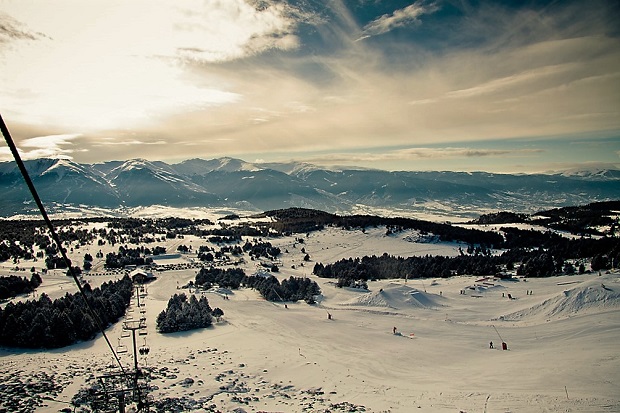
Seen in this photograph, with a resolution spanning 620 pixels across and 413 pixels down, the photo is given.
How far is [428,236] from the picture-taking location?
505 feet

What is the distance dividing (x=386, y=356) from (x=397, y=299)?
25.7 m

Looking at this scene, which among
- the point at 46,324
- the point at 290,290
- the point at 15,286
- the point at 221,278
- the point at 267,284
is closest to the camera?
Result: the point at 46,324

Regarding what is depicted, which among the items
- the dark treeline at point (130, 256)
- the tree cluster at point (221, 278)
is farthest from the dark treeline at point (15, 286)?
the tree cluster at point (221, 278)

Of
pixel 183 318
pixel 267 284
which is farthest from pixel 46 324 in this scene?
pixel 267 284

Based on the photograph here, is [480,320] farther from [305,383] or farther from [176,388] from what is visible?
[176,388]

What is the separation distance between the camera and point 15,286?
7225cm

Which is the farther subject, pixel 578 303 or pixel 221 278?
pixel 221 278

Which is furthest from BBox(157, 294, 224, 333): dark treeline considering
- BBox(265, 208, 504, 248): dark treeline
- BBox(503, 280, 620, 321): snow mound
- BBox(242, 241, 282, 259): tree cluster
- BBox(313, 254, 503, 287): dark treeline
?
BBox(265, 208, 504, 248): dark treeline

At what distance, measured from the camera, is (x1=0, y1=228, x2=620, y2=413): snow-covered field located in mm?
28156

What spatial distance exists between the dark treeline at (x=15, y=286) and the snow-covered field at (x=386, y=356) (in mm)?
26941

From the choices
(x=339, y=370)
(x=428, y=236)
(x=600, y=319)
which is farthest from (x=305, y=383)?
(x=428, y=236)

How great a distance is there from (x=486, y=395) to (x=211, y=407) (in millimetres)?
19598

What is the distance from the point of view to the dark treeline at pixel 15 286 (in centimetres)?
6981

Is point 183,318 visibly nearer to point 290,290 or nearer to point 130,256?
point 290,290
